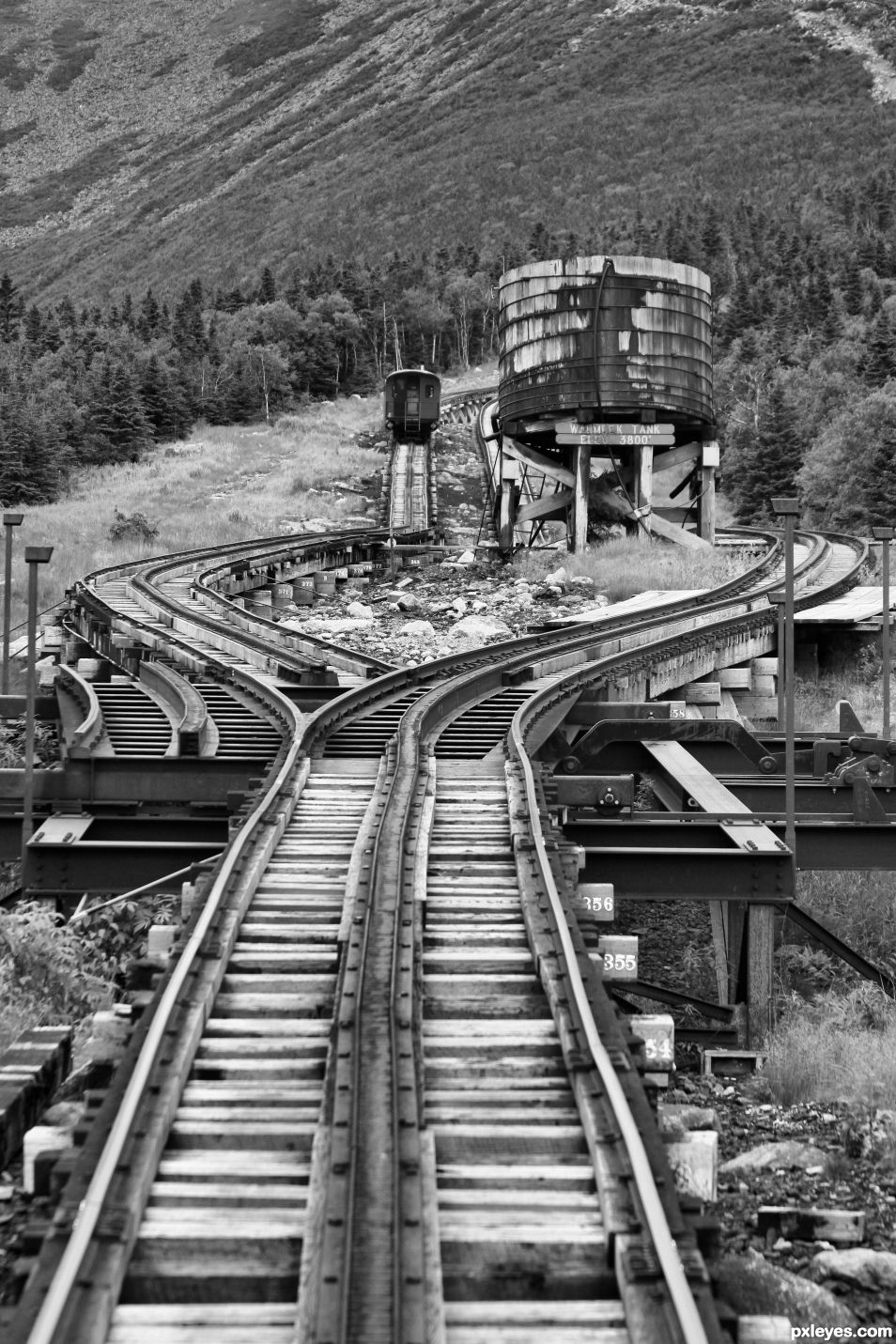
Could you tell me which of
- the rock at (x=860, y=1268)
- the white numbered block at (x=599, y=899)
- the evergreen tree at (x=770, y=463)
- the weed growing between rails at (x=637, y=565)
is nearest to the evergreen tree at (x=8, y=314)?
the evergreen tree at (x=770, y=463)

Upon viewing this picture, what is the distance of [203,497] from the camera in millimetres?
41969

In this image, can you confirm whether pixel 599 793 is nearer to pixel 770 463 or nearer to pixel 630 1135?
pixel 630 1135

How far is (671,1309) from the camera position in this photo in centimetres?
414

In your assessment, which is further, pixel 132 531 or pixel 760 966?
pixel 132 531

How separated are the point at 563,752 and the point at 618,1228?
772 centimetres

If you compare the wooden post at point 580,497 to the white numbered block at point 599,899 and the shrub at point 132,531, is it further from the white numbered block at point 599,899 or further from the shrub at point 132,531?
the white numbered block at point 599,899

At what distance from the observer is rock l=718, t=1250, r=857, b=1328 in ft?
16.2

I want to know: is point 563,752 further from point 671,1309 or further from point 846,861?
point 671,1309

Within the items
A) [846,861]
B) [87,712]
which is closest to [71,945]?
[87,712]

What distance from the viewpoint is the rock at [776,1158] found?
21.0ft

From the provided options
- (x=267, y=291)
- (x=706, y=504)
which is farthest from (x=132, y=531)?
(x=267, y=291)

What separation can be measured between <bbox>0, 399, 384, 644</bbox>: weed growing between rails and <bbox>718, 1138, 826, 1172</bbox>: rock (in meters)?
20.0

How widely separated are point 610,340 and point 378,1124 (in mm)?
26052

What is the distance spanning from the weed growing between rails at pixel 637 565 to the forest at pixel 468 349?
9.77m
